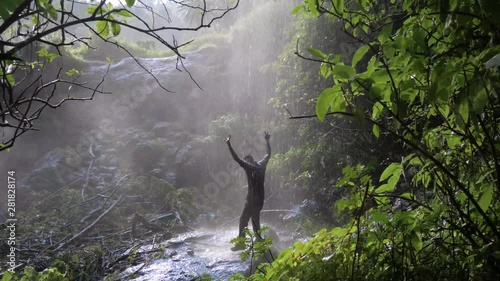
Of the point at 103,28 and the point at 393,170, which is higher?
the point at 103,28

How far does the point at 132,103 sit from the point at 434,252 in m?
19.1

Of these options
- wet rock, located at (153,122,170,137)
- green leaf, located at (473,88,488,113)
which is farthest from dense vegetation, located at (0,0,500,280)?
wet rock, located at (153,122,170,137)

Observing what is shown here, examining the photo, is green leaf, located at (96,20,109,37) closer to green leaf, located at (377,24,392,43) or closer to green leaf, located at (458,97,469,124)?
green leaf, located at (377,24,392,43)

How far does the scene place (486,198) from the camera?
103 centimetres

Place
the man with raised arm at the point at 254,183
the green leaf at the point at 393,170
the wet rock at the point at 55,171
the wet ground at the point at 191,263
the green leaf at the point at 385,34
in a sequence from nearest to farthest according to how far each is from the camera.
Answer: the green leaf at the point at 385,34 < the green leaf at the point at 393,170 < the wet ground at the point at 191,263 < the man with raised arm at the point at 254,183 < the wet rock at the point at 55,171

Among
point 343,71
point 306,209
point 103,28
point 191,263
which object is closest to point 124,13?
point 103,28

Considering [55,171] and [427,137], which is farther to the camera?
[55,171]

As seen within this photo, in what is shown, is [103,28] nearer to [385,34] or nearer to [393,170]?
Answer: [385,34]

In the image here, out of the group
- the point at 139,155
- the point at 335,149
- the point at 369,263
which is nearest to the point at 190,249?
the point at 335,149

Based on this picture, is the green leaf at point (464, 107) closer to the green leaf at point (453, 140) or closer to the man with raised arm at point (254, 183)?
the green leaf at point (453, 140)

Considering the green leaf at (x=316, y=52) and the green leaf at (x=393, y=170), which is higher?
the green leaf at (x=316, y=52)

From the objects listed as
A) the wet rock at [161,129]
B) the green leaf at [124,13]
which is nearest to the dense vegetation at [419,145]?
the green leaf at [124,13]

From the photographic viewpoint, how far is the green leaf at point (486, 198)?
1.03 meters

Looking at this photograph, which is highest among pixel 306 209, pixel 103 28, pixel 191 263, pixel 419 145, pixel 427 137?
pixel 306 209
